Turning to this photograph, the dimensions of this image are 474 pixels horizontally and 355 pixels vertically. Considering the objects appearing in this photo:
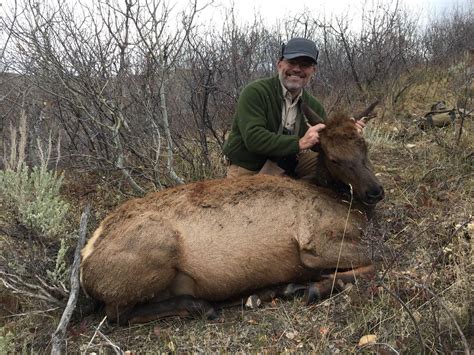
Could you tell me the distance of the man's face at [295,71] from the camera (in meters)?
5.27

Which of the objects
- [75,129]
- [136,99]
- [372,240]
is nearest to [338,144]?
[372,240]

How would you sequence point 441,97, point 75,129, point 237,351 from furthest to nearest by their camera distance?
1. point 441,97
2. point 75,129
3. point 237,351

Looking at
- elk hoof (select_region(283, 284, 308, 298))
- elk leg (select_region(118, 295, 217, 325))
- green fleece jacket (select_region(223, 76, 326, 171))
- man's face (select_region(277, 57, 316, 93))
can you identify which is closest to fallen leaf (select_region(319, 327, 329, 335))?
elk hoof (select_region(283, 284, 308, 298))

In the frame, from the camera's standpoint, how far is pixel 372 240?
3639mm

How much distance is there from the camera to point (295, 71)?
17.5 feet

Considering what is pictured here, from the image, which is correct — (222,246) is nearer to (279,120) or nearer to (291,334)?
(291,334)

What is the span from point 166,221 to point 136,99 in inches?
120

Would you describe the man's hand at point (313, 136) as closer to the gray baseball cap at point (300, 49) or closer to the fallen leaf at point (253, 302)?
the gray baseball cap at point (300, 49)

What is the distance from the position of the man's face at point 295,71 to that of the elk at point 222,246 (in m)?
1.13

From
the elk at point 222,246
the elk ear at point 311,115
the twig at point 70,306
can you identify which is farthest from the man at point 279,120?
the twig at point 70,306

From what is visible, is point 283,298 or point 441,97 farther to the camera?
point 441,97

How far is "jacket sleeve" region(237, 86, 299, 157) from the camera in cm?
496

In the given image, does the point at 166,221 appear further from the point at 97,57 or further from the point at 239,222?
the point at 97,57

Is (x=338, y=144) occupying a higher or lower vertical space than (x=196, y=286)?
higher
